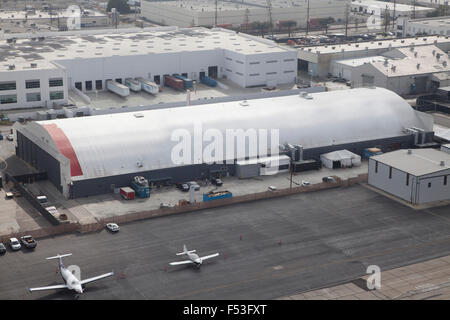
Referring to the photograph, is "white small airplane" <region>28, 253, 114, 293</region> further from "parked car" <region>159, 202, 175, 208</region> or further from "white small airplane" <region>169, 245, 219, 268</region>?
"parked car" <region>159, 202, 175, 208</region>

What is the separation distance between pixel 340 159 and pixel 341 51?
56.9 metres

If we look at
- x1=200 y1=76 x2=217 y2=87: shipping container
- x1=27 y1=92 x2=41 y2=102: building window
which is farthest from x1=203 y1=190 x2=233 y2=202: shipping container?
x1=200 y1=76 x2=217 y2=87: shipping container

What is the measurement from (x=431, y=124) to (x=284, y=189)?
27669 millimetres

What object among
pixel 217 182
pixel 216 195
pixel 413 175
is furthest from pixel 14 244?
pixel 413 175

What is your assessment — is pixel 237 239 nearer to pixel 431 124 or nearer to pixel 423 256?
pixel 423 256

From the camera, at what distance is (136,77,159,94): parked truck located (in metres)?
118

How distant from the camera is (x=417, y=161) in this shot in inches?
3115

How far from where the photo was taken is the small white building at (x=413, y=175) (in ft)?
249

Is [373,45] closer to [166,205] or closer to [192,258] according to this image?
[166,205]

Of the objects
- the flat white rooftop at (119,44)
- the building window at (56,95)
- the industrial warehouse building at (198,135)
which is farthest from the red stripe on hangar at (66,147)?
the flat white rooftop at (119,44)

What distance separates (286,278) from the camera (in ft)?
195

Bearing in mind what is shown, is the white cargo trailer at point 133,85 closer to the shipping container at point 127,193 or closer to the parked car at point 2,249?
the shipping container at point 127,193
